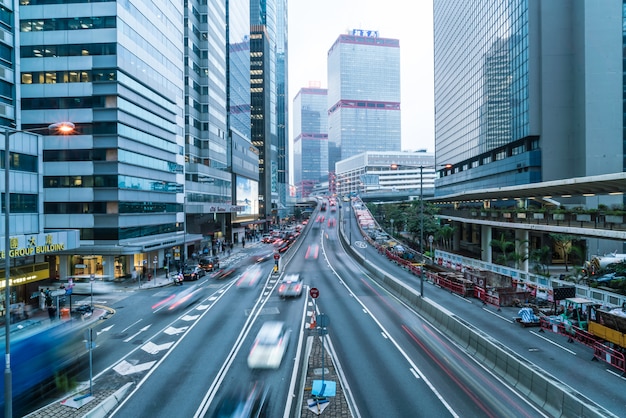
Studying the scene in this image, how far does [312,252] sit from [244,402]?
49212 millimetres

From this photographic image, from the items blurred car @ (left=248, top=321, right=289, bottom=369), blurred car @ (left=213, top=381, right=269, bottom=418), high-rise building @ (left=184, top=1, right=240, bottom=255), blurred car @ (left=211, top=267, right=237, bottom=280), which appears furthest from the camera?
high-rise building @ (left=184, top=1, right=240, bottom=255)

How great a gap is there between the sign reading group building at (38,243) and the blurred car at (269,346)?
15412mm

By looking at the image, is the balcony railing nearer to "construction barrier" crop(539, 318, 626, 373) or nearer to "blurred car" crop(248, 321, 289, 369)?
"construction barrier" crop(539, 318, 626, 373)

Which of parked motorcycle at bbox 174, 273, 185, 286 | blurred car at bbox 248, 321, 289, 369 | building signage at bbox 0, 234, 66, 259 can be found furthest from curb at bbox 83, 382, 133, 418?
parked motorcycle at bbox 174, 273, 185, 286

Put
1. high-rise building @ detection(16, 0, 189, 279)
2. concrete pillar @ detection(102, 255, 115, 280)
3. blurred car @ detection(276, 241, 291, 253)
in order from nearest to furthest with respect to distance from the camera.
A: high-rise building @ detection(16, 0, 189, 279) → concrete pillar @ detection(102, 255, 115, 280) → blurred car @ detection(276, 241, 291, 253)

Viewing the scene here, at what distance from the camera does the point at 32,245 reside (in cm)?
2458

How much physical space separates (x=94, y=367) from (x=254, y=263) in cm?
3556

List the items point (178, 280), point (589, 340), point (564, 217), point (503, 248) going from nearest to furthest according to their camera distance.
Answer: point (589, 340), point (564, 217), point (178, 280), point (503, 248)

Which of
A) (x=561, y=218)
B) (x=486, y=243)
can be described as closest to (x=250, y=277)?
(x=561, y=218)

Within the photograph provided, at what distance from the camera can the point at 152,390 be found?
1477 centimetres

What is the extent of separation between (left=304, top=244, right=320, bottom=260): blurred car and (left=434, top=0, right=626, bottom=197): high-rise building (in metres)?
36.0

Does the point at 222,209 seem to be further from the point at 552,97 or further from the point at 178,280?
the point at 552,97

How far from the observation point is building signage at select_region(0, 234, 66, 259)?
23094 millimetres

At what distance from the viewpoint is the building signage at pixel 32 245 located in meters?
23.1
